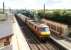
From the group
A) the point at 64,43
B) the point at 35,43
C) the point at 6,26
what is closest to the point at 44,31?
the point at 35,43

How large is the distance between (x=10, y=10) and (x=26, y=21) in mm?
715

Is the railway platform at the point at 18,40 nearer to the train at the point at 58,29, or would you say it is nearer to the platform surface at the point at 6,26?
the platform surface at the point at 6,26

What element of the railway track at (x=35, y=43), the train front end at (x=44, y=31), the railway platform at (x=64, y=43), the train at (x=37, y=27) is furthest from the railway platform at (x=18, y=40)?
the railway platform at (x=64, y=43)

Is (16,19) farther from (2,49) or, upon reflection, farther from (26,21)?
(2,49)

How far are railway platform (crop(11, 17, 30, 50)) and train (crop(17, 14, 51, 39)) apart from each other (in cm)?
26

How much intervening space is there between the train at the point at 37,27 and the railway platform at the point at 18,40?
26 centimetres

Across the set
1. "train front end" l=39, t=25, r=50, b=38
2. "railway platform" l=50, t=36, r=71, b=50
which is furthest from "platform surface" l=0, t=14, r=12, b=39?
"railway platform" l=50, t=36, r=71, b=50

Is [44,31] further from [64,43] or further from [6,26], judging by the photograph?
[6,26]

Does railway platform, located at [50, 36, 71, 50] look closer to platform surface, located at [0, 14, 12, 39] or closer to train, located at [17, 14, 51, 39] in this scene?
train, located at [17, 14, 51, 39]

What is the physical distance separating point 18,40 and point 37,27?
0.98 metres

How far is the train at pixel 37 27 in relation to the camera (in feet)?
24.1

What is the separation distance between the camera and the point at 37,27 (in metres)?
7.84

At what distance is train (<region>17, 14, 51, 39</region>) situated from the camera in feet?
24.1

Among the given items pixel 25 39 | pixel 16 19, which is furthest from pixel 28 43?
pixel 16 19
